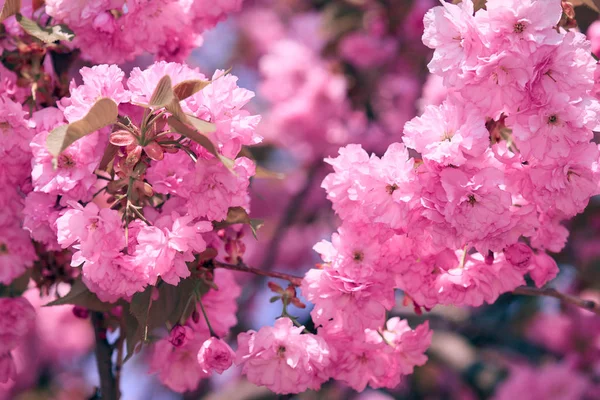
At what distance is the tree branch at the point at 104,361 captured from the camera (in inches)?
65.0

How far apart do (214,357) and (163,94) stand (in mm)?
484

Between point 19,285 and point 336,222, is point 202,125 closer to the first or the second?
point 19,285

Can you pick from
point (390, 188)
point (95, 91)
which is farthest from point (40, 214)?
point (390, 188)

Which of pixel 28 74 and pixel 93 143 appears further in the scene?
pixel 28 74

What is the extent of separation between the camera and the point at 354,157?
138 cm

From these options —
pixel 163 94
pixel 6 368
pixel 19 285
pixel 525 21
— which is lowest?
pixel 6 368

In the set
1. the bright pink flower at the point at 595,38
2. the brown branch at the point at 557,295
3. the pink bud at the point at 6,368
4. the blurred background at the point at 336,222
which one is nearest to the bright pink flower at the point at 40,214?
the pink bud at the point at 6,368

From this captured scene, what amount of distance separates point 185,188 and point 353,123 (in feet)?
7.06

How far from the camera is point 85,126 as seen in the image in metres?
1.18

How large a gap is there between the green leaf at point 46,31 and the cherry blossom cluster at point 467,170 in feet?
1.90

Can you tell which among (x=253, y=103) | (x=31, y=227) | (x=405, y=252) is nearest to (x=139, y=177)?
(x=31, y=227)

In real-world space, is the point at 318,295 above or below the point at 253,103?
above

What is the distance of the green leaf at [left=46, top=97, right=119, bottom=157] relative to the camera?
1.14m

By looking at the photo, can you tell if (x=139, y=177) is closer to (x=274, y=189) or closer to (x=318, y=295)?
(x=318, y=295)
